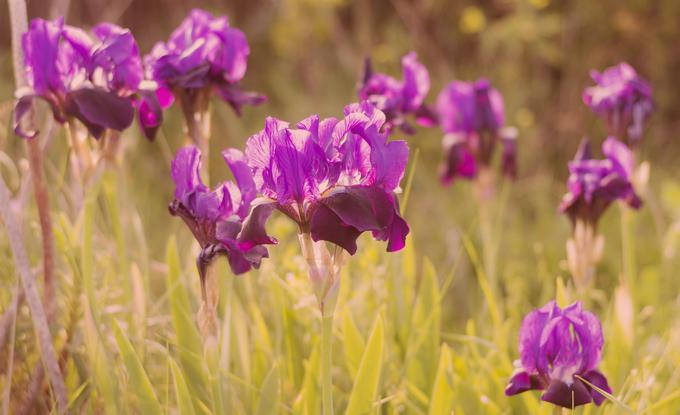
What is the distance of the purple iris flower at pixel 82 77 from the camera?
1596mm

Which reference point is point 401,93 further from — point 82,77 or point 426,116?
point 82,77

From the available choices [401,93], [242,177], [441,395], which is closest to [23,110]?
[242,177]

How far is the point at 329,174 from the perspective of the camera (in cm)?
124

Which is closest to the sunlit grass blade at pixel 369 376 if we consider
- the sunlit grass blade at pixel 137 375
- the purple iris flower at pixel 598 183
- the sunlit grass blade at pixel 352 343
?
the sunlit grass blade at pixel 352 343

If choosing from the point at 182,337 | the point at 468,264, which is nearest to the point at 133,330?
the point at 182,337

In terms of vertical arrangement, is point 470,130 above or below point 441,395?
above

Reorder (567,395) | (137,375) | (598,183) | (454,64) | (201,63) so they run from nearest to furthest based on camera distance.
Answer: (567,395)
(137,375)
(201,63)
(598,183)
(454,64)

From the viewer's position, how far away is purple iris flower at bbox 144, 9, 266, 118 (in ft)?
5.66

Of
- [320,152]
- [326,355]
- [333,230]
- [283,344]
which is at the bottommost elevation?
[283,344]

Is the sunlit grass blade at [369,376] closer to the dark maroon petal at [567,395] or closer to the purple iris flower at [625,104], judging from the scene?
the dark maroon petal at [567,395]

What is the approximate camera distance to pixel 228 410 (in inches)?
61.6

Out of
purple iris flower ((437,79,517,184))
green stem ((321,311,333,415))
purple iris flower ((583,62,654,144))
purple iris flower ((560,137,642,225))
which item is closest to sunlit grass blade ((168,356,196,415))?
green stem ((321,311,333,415))

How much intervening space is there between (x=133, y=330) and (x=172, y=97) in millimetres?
581

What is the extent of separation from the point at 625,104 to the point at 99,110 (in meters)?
1.46
